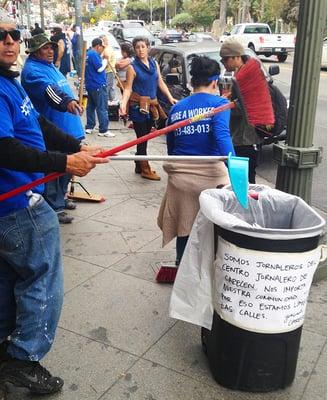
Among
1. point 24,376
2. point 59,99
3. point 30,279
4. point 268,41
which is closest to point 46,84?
point 59,99

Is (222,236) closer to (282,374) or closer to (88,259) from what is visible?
(282,374)

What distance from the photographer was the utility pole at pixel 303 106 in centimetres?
328

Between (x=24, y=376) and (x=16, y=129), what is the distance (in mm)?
1206

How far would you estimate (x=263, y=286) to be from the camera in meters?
2.36

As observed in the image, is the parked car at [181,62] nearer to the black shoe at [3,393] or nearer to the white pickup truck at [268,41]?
the black shoe at [3,393]

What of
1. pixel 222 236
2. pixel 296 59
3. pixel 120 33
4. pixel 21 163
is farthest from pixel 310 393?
pixel 120 33

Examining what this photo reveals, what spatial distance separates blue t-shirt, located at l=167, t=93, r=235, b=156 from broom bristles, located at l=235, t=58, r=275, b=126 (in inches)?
5.9

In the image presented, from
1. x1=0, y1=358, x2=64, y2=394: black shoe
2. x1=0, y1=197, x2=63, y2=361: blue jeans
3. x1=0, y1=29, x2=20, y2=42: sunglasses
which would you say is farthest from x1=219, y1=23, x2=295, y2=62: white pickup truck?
x1=0, y1=358, x2=64, y2=394: black shoe

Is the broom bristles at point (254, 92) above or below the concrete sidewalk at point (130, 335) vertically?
above

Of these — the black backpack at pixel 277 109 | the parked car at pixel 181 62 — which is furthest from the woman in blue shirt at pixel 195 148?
the parked car at pixel 181 62

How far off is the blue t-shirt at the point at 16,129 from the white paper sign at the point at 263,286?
0.98m

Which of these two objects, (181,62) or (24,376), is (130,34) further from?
(24,376)

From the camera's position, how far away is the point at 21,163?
2.21 meters

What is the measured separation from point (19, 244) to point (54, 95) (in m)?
2.26
